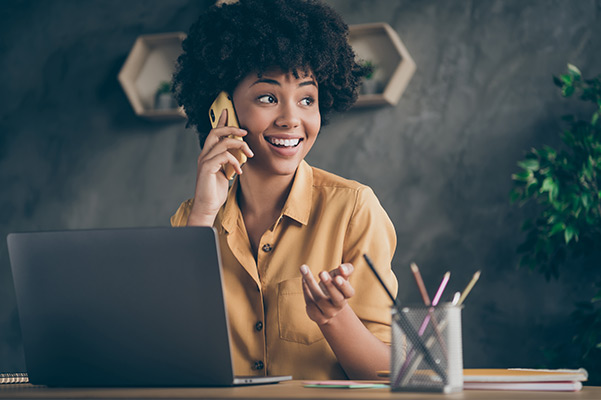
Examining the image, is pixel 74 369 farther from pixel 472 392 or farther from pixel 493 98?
pixel 493 98

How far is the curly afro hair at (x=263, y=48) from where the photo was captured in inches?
58.8

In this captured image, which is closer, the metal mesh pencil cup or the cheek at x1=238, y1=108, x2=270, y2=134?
the metal mesh pencil cup

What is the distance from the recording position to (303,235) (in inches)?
60.6

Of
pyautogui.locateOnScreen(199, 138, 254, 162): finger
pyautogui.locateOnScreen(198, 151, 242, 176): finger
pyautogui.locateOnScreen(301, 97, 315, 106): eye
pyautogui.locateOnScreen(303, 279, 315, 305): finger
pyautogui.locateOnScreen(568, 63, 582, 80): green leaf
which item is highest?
pyautogui.locateOnScreen(568, 63, 582, 80): green leaf

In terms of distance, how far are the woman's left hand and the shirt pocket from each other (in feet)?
1.41

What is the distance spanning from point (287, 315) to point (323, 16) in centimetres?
72

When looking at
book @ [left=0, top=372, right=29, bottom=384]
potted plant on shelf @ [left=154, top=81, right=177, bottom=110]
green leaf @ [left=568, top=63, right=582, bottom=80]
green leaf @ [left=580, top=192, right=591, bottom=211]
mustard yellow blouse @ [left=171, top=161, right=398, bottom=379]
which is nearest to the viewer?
book @ [left=0, top=372, right=29, bottom=384]

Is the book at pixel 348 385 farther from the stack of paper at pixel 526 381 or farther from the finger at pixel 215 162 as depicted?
the finger at pixel 215 162

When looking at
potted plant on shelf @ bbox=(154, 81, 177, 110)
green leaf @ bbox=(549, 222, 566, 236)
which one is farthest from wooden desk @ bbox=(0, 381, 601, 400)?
potted plant on shelf @ bbox=(154, 81, 177, 110)

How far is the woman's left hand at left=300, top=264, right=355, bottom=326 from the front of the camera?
0.89 metres

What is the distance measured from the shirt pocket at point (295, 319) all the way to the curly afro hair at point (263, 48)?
0.49 m

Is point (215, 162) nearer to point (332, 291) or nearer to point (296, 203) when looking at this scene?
point (296, 203)

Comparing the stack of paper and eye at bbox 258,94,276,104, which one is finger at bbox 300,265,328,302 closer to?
the stack of paper

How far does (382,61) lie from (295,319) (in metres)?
1.88
